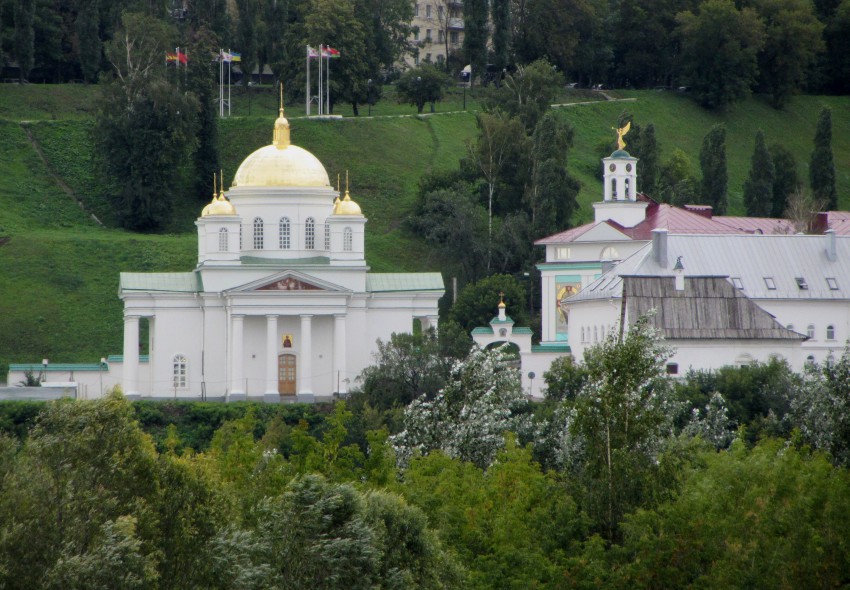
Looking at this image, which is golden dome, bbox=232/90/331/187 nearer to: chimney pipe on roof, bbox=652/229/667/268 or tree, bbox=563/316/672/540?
chimney pipe on roof, bbox=652/229/667/268

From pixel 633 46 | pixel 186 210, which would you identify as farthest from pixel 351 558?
pixel 633 46

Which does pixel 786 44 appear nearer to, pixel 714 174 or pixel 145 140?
pixel 714 174

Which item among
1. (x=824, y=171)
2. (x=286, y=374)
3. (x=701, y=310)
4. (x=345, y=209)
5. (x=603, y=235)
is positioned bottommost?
(x=286, y=374)

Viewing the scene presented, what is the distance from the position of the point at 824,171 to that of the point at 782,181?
2.13m

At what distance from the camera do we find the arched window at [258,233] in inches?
3000

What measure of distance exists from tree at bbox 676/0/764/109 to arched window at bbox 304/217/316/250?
1882 inches

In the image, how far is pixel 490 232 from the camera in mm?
91000

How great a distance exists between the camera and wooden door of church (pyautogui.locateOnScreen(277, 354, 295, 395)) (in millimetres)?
73812

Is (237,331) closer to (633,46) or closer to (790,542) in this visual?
(790,542)

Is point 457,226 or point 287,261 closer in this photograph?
point 287,261

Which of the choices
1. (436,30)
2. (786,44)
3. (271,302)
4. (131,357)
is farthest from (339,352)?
(436,30)

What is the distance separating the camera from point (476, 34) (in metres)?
112

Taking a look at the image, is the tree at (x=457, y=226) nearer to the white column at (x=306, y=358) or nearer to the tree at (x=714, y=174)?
the tree at (x=714, y=174)

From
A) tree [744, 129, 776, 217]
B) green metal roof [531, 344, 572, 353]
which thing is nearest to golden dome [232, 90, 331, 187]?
green metal roof [531, 344, 572, 353]
